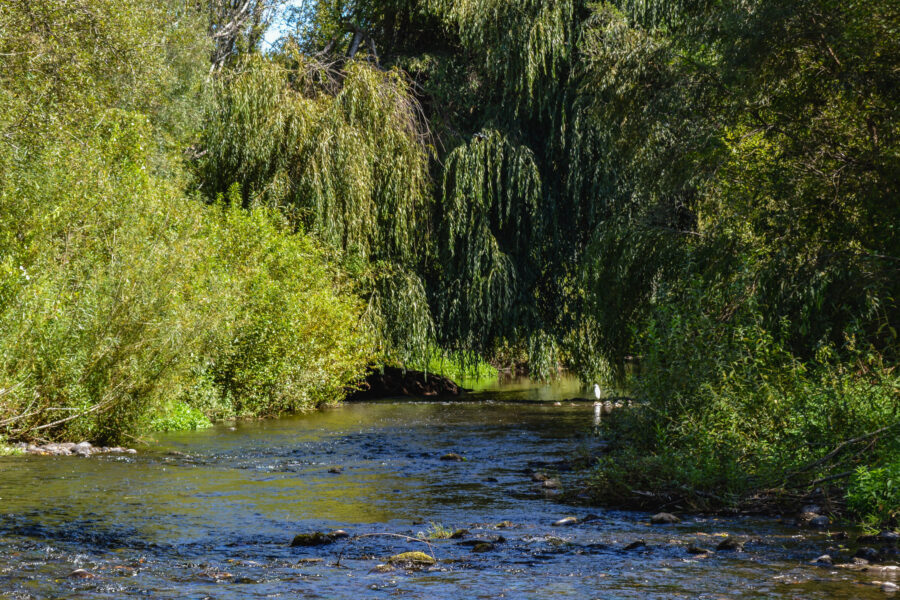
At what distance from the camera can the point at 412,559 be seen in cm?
871

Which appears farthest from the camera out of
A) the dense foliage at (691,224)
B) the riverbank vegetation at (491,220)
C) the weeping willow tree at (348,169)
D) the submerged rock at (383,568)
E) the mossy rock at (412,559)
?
the weeping willow tree at (348,169)

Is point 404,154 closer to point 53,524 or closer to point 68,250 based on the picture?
point 68,250

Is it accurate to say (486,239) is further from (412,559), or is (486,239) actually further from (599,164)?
(412,559)

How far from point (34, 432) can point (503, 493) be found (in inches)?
336

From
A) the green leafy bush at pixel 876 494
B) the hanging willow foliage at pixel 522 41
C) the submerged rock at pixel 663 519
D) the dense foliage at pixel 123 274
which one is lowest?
the submerged rock at pixel 663 519

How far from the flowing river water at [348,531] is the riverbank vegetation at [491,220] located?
1.50 meters

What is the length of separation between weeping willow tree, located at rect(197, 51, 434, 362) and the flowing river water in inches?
359

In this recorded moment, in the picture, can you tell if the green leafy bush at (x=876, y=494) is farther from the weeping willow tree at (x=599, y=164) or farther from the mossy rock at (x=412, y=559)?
the mossy rock at (x=412, y=559)

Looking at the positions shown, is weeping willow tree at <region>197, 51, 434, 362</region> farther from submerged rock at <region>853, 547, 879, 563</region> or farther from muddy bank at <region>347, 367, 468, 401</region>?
submerged rock at <region>853, 547, 879, 563</region>

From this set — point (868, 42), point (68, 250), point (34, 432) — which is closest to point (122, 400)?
point (34, 432)

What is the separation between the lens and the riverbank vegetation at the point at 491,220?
12.6 meters

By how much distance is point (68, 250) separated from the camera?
17.5m

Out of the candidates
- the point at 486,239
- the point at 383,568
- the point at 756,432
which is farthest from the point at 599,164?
the point at 383,568

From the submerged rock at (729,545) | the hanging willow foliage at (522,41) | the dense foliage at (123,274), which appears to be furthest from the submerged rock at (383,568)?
the hanging willow foliage at (522,41)
